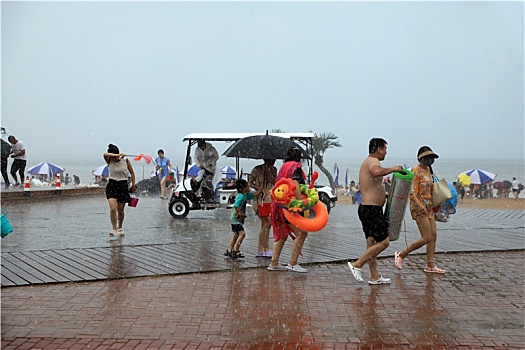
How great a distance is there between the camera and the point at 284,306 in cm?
639

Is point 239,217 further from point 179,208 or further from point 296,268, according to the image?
point 179,208

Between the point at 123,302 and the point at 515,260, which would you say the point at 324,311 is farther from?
the point at 515,260

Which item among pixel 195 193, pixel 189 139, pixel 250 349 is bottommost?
pixel 250 349

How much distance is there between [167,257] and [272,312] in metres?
3.16

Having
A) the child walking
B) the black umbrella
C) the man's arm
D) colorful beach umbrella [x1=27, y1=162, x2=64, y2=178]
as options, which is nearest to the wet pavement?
the child walking

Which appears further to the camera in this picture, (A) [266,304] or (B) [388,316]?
(A) [266,304]

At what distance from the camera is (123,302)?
6465 millimetres

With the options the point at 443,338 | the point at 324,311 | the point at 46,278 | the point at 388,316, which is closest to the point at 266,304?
the point at 324,311

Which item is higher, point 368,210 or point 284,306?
point 368,210

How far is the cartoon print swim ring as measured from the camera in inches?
301

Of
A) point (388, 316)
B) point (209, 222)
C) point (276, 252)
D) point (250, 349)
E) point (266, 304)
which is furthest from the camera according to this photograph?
point (209, 222)

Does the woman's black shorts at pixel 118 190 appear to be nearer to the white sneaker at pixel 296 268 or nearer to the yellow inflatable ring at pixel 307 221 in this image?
the white sneaker at pixel 296 268

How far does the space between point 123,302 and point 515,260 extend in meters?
5.72

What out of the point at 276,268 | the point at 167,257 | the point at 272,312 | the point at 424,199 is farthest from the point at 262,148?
the point at 272,312
